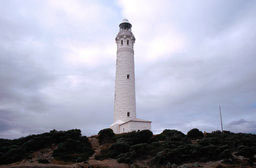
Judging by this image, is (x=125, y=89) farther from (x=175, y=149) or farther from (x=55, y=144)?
(x=175, y=149)

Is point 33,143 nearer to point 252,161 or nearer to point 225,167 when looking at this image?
point 225,167

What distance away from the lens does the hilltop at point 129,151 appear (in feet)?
66.2

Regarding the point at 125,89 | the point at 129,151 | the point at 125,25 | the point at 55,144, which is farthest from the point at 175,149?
the point at 125,25

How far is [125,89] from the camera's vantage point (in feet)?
117

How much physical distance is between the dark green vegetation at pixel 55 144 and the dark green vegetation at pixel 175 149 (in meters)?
2.51

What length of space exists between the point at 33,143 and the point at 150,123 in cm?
1636

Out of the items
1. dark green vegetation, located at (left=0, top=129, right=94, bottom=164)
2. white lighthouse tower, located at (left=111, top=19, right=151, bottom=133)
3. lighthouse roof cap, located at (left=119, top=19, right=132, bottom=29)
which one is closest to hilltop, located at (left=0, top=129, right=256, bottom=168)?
dark green vegetation, located at (left=0, top=129, right=94, bottom=164)

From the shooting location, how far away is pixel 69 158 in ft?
76.8

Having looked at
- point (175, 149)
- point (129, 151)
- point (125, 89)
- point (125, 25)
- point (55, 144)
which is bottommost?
point (129, 151)

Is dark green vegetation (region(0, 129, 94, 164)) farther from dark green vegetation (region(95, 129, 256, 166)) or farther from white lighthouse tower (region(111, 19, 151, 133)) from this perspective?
white lighthouse tower (region(111, 19, 151, 133))

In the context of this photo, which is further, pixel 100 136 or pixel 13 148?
pixel 100 136

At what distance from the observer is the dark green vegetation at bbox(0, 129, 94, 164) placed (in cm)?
2356

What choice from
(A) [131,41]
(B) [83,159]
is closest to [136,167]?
(B) [83,159]

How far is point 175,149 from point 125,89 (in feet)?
52.8
